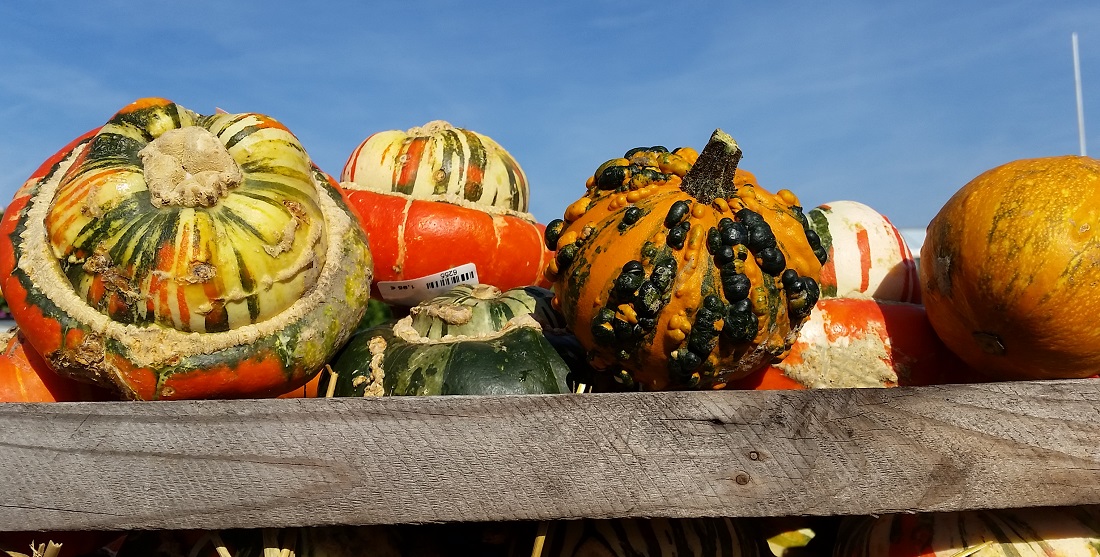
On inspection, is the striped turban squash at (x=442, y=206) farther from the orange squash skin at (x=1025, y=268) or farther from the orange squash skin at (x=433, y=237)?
the orange squash skin at (x=1025, y=268)

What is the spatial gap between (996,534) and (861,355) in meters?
0.46

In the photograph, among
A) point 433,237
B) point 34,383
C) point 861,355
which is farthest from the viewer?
point 433,237

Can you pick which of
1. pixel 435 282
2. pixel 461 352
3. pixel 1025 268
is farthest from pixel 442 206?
pixel 1025 268

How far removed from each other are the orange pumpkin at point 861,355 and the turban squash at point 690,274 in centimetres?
20

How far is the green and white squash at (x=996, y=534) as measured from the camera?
1.57 m

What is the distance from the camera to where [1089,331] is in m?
1.54

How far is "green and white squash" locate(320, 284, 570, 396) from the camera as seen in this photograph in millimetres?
1815

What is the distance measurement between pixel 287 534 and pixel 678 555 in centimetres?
79

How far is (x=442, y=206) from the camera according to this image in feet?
7.80

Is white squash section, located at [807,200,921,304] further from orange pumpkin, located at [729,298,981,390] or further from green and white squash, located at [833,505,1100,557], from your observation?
green and white squash, located at [833,505,1100,557]

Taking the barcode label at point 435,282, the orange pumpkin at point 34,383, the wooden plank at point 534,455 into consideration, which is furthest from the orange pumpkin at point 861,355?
the orange pumpkin at point 34,383

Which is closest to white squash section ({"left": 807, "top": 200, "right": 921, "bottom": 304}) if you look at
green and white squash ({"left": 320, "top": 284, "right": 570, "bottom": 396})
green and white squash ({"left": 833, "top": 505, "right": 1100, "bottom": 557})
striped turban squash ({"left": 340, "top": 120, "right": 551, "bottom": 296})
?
green and white squash ({"left": 833, "top": 505, "right": 1100, "bottom": 557})

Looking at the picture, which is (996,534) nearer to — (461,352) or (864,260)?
(864,260)

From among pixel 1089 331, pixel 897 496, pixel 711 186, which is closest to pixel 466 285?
pixel 711 186
